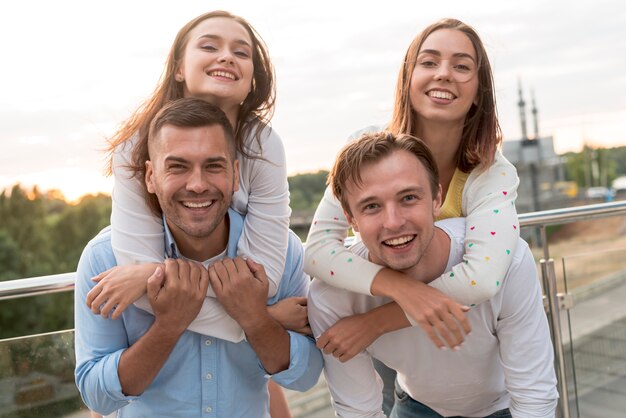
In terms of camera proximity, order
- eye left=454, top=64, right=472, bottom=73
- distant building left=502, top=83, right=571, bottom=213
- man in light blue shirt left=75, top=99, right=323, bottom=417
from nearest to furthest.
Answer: man in light blue shirt left=75, top=99, right=323, bottom=417, eye left=454, top=64, right=472, bottom=73, distant building left=502, top=83, right=571, bottom=213

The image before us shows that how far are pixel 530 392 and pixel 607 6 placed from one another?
63019 mm

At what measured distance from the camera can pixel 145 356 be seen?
188 centimetres

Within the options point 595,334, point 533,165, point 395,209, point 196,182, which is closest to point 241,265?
point 196,182

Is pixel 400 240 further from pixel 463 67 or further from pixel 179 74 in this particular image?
pixel 179 74

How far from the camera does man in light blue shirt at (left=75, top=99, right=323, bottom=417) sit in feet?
6.15

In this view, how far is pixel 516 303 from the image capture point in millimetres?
1924

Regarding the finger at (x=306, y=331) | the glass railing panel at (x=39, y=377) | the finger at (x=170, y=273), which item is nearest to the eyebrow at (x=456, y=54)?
the finger at (x=306, y=331)

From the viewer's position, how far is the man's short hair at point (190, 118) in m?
1.92

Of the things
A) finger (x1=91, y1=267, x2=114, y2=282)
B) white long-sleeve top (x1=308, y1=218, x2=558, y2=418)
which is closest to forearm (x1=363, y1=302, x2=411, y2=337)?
white long-sleeve top (x1=308, y1=218, x2=558, y2=418)

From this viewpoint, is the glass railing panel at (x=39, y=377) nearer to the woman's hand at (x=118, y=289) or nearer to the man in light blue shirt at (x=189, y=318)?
the man in light blue shirt at (x=189, y=318)

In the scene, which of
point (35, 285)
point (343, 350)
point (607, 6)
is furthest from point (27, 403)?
point (607, 6)

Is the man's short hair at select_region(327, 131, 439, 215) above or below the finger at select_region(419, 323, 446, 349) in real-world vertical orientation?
above

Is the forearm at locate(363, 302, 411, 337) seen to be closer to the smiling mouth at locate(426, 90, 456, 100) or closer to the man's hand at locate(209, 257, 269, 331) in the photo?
the man's hand at locate(209, 257, 269, 331)

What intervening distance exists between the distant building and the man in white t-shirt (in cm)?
4284
